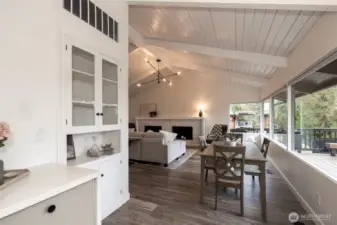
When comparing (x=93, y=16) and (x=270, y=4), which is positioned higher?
→ (x=93, y=16)

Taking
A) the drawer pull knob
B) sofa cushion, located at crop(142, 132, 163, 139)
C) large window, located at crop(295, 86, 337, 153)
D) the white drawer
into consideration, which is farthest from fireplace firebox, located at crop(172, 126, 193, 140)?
the drawer pull knob

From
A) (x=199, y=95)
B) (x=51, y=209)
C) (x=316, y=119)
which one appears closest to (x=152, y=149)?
(x=316, y=119)

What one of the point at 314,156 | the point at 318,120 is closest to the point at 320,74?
the point at 318,120

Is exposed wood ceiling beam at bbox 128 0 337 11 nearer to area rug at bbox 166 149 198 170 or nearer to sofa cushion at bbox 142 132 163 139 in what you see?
sofa cushion at bbox 142 132 163 139

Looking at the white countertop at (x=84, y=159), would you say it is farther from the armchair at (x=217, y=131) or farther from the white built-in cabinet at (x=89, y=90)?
the armchair at (x=217, y=131)

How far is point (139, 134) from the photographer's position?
578 cm

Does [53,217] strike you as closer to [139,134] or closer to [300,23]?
[300,23]

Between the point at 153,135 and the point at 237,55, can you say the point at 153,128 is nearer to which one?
the point at 153,135

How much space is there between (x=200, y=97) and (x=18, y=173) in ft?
27.8

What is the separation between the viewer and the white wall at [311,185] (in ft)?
6.96

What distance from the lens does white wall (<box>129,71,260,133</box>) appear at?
8773 mm

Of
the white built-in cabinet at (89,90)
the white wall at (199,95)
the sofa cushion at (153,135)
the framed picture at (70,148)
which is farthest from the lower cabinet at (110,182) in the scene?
the white wall at (199,95)

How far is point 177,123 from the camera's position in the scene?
9594mm

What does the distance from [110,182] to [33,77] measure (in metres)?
1.59
